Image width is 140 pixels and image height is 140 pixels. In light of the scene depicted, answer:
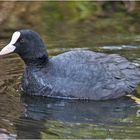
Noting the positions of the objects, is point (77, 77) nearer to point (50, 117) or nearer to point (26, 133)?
point (50, 117)

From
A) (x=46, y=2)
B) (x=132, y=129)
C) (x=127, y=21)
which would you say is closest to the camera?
(x=132, y=129)

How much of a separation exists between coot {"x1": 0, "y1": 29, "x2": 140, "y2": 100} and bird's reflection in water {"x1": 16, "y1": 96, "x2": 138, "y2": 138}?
126 millimetres

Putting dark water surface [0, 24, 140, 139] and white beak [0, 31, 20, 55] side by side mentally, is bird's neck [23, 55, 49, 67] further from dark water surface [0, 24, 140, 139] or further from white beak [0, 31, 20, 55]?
dark water surface [0, 24, 140, 139]

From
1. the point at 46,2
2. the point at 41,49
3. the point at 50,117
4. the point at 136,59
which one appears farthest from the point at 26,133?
the point at 46,2

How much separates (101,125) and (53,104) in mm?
1137

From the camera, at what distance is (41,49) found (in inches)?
337

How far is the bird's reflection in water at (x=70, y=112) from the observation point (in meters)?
7.22

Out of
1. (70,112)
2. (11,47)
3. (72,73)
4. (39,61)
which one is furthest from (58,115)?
(11,47)

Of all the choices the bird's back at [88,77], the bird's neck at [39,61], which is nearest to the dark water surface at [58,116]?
the bird's back at [88,77]

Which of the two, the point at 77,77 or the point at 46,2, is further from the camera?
the point at 46,2

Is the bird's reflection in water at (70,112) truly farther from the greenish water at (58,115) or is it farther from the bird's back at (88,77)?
the bird's back at (88,77)

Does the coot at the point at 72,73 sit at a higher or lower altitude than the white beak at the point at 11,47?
lower

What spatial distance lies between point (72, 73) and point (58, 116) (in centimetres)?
91

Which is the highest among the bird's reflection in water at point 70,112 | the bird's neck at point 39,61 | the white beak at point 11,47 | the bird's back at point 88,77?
the white beak at point 11,47
